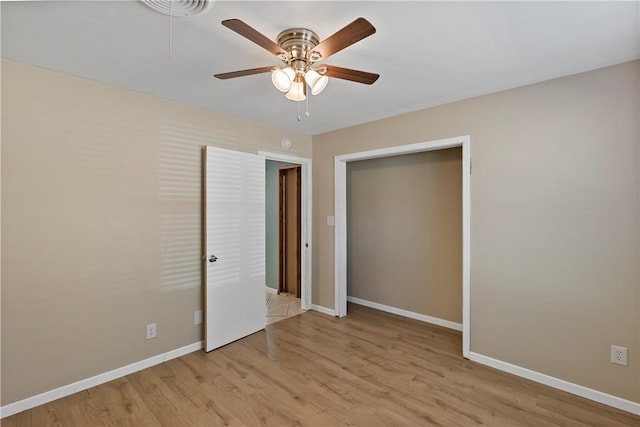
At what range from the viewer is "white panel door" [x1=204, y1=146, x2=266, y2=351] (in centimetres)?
310

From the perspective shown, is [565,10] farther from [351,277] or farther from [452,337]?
[351,277]

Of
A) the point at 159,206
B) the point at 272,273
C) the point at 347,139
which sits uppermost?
the point at 347,139

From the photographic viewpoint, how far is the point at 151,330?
2.80 m

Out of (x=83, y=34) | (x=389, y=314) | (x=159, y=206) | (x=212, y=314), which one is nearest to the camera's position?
(x=83, y=34)

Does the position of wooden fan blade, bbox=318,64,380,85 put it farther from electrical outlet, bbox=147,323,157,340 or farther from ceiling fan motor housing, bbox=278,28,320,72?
electrical outlet, bbox=147,323,157,340

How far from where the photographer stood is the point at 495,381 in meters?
2.53

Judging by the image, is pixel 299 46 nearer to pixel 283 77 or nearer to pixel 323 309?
pixel 283 77

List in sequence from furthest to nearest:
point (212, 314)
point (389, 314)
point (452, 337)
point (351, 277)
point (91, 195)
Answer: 1. point (351, 277)
2. point (389, 314)
3. point (452, 337)
4. point (212, 314)
5. point (91, 195)

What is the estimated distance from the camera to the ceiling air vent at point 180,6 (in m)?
1.53

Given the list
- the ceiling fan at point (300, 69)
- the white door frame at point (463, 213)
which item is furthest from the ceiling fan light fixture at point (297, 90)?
the white door frame at point (463, 213)

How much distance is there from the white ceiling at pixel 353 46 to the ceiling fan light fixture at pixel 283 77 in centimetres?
25

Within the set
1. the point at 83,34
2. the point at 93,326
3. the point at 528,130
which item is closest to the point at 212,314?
the point at 93,326

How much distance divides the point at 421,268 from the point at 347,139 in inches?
76.0

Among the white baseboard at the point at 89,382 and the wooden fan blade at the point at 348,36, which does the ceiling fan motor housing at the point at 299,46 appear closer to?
the wooden fan blade at the point at 348,36
